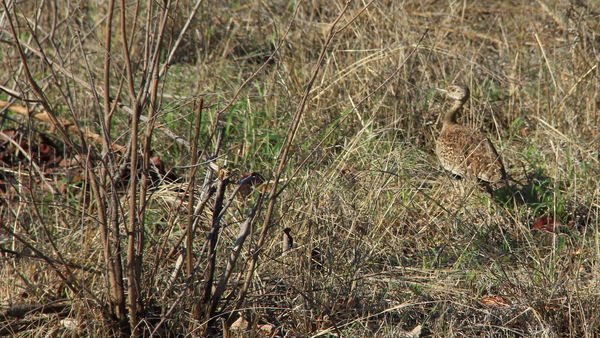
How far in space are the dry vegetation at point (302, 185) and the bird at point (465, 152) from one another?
0.11 m

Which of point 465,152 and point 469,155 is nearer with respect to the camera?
point 469,155

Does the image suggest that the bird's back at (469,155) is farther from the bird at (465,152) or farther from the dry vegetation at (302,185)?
the dry vegetation at (302,185)

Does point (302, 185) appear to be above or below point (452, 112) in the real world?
above

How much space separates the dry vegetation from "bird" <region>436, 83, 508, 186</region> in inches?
4.3

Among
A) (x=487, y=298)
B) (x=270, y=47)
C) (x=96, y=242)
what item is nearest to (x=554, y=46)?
(x=270, y=47)

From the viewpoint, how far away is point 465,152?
13.4 feet

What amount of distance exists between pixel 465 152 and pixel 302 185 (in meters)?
1.47

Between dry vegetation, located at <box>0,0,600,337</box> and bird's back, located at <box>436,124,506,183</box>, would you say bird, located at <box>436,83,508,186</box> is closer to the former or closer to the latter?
bird's back, located at <box>436,124,506,183</box>

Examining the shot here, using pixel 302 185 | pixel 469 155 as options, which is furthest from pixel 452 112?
pixel 302 185

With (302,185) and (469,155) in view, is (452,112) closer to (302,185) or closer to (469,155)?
(469,155)

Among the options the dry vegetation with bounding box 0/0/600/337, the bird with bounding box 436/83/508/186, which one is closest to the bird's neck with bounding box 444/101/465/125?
the bird with bounding box 436/83/508/186

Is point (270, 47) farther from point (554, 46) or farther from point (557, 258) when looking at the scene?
point (557, 258)

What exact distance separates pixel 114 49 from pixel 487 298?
3546 mm

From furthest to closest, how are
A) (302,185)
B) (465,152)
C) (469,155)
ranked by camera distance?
(465,152), (469,155), (302,185)
